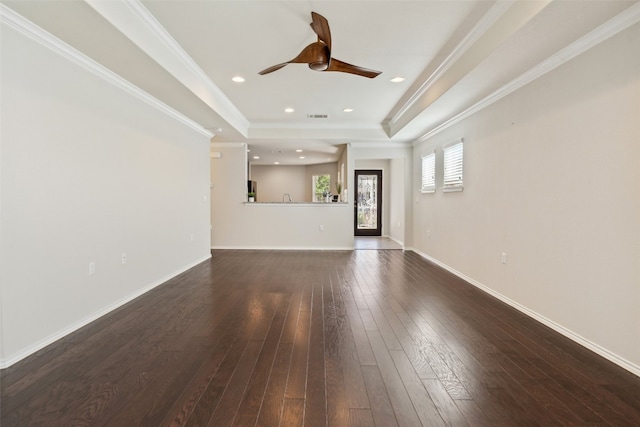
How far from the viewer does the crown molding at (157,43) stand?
2.20 meters

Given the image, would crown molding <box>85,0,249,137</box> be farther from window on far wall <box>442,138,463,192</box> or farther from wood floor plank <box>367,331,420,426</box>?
window on far wall <box>442,138,463,192</box>

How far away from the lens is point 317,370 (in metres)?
1.96

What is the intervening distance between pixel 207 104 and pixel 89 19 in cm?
192

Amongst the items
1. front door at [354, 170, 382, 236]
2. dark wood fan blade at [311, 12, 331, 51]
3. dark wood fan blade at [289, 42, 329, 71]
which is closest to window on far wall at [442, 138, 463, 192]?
dark wood fan blade at [289, 42, 329, 71]

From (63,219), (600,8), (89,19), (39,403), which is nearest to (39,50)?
(89,19)

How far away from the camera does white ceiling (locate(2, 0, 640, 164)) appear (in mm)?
2146

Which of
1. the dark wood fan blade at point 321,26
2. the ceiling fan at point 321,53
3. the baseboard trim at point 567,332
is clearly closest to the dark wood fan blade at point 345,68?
the ceiling fan at point 321,53

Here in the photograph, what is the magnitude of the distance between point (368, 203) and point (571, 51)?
6.83 meters

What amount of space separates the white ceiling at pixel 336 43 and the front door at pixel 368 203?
4347 mm

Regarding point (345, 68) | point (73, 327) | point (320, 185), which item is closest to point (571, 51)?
point (345, 68)

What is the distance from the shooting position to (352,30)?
282 centimetres

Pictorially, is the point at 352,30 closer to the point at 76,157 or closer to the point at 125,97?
the point at 125,97

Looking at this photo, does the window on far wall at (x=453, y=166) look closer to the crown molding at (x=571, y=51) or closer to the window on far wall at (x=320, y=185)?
the crown molding at (x=571, y=51)

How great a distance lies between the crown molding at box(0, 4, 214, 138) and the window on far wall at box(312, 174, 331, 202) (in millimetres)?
7177
